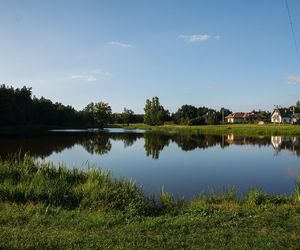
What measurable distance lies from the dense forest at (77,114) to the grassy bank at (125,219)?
80.2 metres

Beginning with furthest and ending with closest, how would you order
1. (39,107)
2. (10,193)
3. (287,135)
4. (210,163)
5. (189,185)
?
(39,107) → (287,135) → (210,163) → (189,185) → (10,193)

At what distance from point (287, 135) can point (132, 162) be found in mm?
44328

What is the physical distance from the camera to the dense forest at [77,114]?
91.2 m

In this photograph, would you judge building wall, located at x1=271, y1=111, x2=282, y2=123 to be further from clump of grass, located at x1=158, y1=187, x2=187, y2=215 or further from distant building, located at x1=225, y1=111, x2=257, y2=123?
clump of grass, located at x1=158, y1=187, x2=187, y2=215

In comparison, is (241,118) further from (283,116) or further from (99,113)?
(99,113)

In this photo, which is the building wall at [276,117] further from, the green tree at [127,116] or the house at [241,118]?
the green tree at [127,116]

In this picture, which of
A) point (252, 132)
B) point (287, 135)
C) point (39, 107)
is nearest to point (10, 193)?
point (287, 135)

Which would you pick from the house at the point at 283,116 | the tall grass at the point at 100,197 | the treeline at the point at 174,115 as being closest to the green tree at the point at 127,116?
the treeline at the point at 174,115

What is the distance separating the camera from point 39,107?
111312 mm

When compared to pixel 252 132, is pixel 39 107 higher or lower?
higher

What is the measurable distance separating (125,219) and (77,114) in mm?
140936

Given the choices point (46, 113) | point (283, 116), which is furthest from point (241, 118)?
point (46, 113)

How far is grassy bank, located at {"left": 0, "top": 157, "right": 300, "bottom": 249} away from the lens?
7117 mm

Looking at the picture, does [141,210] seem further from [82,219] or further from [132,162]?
[132,162]
